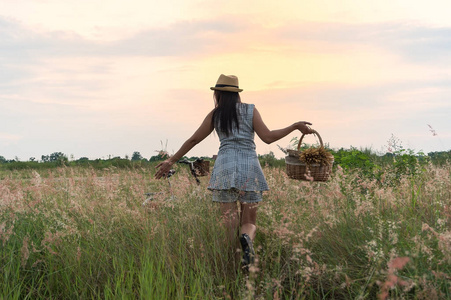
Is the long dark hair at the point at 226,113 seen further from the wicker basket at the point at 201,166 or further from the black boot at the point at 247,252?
the wicker basket at the point at 201,166

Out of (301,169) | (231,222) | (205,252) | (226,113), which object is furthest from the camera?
(301,169)

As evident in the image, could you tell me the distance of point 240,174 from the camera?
4.82 metres

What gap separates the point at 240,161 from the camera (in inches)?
191

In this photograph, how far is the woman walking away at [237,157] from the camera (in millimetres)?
4824

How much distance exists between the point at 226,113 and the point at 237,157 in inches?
19.9

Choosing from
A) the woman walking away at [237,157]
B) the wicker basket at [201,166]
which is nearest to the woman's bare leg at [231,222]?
the woman walking away at [237,157]

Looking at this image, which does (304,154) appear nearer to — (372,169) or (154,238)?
(154,238)

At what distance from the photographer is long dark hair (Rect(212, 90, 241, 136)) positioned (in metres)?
4.91

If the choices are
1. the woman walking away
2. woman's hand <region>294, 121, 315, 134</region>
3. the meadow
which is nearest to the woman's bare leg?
the woman walking away

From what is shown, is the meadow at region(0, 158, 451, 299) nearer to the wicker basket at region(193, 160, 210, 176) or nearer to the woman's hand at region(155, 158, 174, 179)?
the woman's hand at region(155, 158, 174, 179)

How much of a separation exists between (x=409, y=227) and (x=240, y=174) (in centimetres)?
181

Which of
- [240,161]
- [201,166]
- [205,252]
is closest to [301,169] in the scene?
[240,161]

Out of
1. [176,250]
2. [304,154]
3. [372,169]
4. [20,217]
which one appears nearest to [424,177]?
[372,169]

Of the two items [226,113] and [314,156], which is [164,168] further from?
[314,156]
